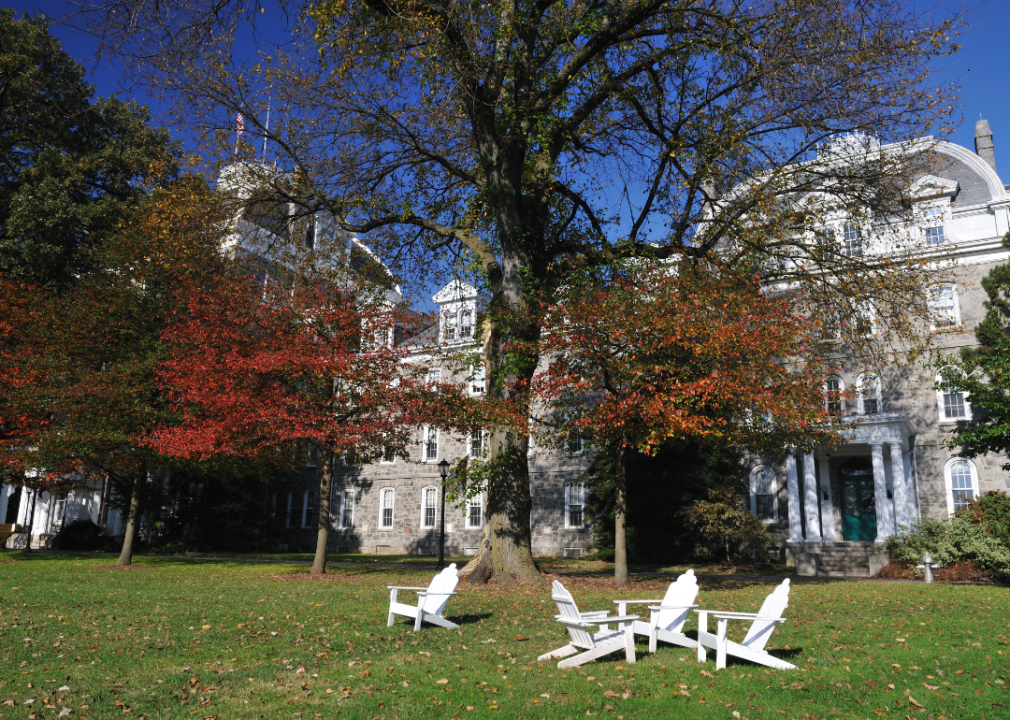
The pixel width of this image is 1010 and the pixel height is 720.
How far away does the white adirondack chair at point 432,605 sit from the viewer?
8.76 m

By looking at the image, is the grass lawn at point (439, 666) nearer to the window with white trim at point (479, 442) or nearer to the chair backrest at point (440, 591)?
the chair backrest at point (440, 591)

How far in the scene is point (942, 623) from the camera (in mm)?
9898

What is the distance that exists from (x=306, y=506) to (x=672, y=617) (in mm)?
31997

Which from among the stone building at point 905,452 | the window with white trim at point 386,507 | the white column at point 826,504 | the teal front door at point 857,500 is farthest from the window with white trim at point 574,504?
the teal front door at point 857,500

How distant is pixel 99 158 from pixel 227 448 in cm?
1745

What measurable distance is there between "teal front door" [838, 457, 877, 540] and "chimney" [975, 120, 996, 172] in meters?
13.0

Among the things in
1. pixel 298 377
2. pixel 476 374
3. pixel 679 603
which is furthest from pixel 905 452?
pixel 679 603

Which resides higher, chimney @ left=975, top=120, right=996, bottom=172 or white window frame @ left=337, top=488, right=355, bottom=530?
chimney @ left=975, top=120, right=996, bottom=172

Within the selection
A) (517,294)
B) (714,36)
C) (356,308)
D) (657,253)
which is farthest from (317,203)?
(714,36)

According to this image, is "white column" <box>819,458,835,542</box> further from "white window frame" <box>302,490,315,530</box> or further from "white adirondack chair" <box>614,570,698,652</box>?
"white window frame" <box>302,490,315,530</box>

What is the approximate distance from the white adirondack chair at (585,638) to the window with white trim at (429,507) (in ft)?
90.9

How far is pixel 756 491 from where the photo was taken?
27000 mm

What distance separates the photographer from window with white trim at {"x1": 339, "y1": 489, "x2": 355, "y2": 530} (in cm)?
3638

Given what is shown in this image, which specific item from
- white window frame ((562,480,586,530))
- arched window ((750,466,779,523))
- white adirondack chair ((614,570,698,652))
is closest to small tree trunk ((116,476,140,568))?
white window frame ((562,480,586,530))
